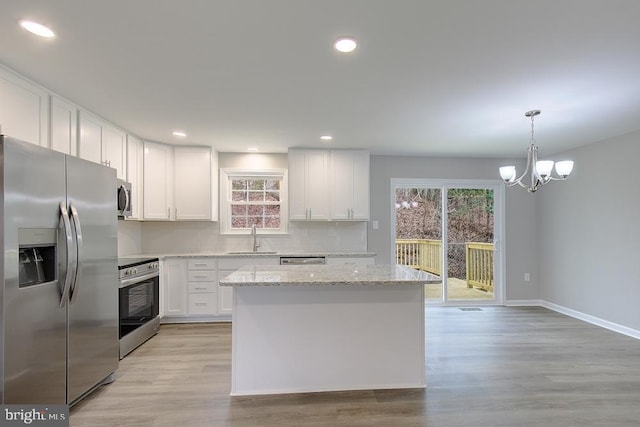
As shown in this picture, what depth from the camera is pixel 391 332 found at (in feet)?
7.97

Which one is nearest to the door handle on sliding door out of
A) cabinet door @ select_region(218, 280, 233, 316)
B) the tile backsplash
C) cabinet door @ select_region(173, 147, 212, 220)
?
cabinet door @ select_region(218, 280, 233, 316)

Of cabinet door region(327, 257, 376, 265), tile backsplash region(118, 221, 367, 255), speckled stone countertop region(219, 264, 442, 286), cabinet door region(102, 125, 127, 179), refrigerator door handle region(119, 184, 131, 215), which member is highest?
cabinet door region(102, 125, 127, 179)

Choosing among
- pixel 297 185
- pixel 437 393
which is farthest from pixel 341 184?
pixel 437 393

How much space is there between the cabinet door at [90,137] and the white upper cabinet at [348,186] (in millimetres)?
2725

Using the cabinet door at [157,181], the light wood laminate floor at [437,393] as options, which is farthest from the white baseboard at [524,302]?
the cabinet door at [157,181]

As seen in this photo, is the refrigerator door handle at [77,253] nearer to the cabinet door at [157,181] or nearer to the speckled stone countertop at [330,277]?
the speckled stone countertop at [330,277]

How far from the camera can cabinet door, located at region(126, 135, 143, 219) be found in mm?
3768

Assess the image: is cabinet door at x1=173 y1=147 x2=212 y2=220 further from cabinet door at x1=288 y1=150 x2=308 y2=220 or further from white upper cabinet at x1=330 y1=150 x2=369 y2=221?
white upper cabinet at x1=330 y1=150 x2=369 y2=221

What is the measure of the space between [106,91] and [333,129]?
2.15 meters

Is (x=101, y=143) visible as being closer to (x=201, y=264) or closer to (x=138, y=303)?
(x=138, y=303)

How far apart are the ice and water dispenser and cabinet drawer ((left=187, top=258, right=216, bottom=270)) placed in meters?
2.18

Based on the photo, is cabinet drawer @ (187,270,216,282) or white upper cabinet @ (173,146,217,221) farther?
white upper cabinet @ (173,146,217,221)

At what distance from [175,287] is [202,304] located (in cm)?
41

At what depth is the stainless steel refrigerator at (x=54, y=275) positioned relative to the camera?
170 centimetres
